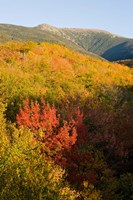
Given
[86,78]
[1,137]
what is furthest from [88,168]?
[86,78]

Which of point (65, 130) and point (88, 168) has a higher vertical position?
point (65, 130)

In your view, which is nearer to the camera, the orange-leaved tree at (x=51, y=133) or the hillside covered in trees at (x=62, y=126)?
the hillside covered in trees at (x=62, y=126)

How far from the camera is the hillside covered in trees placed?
23.8 meters

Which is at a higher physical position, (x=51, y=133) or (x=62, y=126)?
(x=51, y=133)

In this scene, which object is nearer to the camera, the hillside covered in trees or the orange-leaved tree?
the hillside covered in trees

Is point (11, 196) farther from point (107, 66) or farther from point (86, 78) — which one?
point (107, 66)

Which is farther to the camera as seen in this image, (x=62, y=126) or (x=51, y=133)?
(x=62, y=126)

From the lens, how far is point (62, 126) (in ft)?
122

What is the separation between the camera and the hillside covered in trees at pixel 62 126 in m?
23.8

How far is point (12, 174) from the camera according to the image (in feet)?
76.1

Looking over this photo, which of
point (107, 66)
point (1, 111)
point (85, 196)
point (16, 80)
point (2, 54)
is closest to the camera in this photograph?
point (85, 196)

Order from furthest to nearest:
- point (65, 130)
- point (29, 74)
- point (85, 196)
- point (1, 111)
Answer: point (29, 74) → point (1, 111) → point (65, 130) → point (85, 196)

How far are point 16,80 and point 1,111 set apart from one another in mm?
7967

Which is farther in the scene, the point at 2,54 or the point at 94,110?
the point at 2,54
